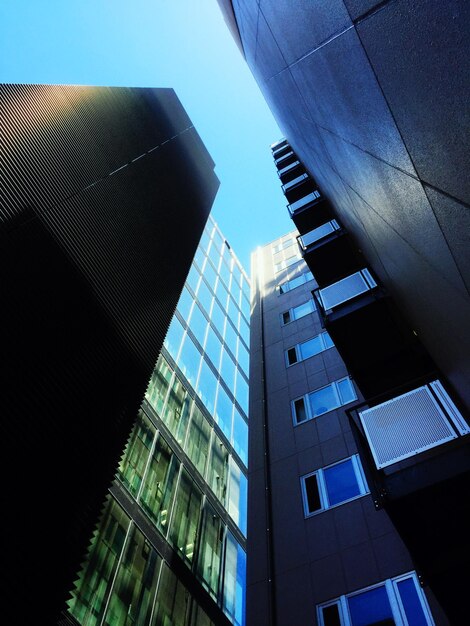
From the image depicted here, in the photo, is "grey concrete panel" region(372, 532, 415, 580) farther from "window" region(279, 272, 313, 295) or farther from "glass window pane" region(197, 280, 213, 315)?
"window" region(279, 272, 313, 295)

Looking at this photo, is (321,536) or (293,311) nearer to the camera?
(321,536)

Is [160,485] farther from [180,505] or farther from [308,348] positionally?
[308,348]

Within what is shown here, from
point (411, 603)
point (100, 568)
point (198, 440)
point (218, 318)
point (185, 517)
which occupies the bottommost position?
point (411, 603)

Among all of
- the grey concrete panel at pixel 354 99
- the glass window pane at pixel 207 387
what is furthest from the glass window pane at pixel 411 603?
the glass window pane at pixel 207 387

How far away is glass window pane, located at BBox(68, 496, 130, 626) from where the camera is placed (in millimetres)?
8602

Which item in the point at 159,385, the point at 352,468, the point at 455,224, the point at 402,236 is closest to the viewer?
the point at 455,224

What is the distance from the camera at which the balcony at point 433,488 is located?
276 inches

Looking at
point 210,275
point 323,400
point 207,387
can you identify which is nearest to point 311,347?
point 323,400

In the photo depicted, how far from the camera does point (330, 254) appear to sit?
1656 centimetres

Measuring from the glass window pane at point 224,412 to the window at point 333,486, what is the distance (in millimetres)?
6834

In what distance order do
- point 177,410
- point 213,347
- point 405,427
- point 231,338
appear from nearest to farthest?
1. point 405,427
2. point 177,410
3. point 213,347
4. point 231,338

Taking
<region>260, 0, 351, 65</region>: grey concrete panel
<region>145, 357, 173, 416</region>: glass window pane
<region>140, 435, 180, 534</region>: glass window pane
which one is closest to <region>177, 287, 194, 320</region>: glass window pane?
<region>145, 357, 173, 416</region>: glass window pane

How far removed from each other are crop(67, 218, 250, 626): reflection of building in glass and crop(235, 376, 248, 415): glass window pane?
0.28 ft

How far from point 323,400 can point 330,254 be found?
5657 mm
